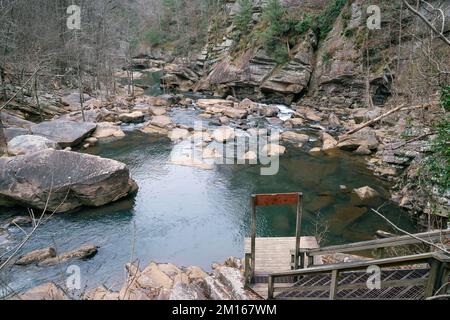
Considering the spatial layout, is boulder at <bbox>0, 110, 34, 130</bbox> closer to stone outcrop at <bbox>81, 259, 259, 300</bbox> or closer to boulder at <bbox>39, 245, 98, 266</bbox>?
boulder at <bbox>39, 245, 98, 266</bbox>

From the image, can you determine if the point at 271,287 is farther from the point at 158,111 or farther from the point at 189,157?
the point at 158,111

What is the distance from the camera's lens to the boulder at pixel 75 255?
28.3 ft

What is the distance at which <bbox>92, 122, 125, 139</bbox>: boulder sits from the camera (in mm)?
18438

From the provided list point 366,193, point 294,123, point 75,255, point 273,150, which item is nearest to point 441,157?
point 366,193

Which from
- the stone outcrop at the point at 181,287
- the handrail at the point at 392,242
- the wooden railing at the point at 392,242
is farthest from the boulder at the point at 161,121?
the handrail at the point at 392,242

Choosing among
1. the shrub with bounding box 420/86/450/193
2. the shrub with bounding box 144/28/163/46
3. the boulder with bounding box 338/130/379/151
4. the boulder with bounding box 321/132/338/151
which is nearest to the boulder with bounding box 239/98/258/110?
the boulder with bounding box 321/132/338/151

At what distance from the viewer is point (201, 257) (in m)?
9.52

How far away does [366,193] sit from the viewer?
12.6 metres

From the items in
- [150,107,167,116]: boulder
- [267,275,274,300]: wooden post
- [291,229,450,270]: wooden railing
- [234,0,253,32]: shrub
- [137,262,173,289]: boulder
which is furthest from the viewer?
[234,0,253,32]: shrub

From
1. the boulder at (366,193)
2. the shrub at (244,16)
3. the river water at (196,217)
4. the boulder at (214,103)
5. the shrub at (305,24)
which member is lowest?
the river water at (196,217)

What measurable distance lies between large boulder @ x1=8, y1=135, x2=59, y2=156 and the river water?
262 centimetres

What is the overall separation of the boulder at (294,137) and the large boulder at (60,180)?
9850 mm

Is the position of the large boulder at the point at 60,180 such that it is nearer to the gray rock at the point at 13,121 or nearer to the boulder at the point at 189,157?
the boulder at the point at 189,157
